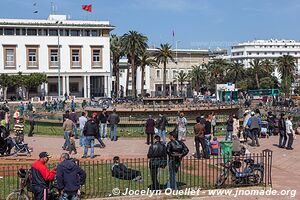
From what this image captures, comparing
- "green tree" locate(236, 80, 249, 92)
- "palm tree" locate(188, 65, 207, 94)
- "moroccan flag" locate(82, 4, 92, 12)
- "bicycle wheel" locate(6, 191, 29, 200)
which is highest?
"moroccan flag" locate(82, 4, 92, 12)

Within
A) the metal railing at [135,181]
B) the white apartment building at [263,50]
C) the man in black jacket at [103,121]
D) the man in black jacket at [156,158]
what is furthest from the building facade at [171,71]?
the man in black jacket at [156,158]

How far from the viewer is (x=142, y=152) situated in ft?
64.0

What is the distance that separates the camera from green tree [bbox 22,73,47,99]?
64938 millimetres

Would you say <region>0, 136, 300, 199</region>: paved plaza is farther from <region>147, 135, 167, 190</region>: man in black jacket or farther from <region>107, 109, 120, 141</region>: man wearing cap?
<region>147, 135, 167, 190</region>: man in black jacket

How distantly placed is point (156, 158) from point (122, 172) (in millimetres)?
1704

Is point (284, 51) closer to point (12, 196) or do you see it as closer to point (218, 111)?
point (218, 111)

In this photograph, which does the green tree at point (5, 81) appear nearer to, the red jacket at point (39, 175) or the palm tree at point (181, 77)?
the palm tree at point (181, 77)

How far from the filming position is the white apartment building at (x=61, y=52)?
224ft

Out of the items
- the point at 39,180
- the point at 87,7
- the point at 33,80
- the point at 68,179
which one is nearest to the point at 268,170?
the point at 68,179

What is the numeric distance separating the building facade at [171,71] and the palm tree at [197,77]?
113 inches

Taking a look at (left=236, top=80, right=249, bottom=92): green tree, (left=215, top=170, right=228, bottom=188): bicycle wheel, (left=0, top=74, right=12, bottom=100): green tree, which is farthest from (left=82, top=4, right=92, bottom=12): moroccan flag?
(left=215, top=170, right=228, bottom=188): bicycle wheel

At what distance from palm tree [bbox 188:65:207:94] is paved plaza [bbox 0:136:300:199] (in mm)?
70930

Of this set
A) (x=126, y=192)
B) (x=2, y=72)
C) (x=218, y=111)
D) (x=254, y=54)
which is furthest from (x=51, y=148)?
(x=254, y=54)

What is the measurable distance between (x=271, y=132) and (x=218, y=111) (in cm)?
1311
